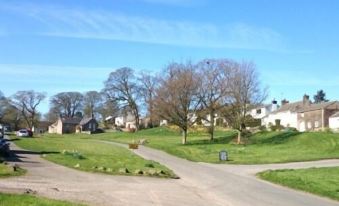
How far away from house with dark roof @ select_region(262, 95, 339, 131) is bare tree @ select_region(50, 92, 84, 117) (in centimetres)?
6420

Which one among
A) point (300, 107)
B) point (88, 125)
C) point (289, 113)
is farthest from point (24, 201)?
point (88, 125)

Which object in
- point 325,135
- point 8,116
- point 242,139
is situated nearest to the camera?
point 325,135

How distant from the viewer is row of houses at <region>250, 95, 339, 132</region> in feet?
311

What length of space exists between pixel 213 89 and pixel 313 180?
46.6m

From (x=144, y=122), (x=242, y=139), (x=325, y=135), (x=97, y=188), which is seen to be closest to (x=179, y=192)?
(x=97, y=188)

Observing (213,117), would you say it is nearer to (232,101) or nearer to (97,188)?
(232,101)

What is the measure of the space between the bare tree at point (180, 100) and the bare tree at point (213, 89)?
90 cm

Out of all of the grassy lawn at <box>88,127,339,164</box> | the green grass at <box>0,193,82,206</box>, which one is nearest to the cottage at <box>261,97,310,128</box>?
the grassy lawn at <box>88,127,339,164</box>

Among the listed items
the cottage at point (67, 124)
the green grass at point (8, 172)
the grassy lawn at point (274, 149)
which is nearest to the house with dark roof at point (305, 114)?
the grassy lawn at point (274, 149)

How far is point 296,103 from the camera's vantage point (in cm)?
11538

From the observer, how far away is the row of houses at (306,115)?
311 ft

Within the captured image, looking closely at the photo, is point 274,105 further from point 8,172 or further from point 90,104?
point 8,172

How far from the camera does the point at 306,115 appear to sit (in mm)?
102688

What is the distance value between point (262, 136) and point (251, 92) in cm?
652
